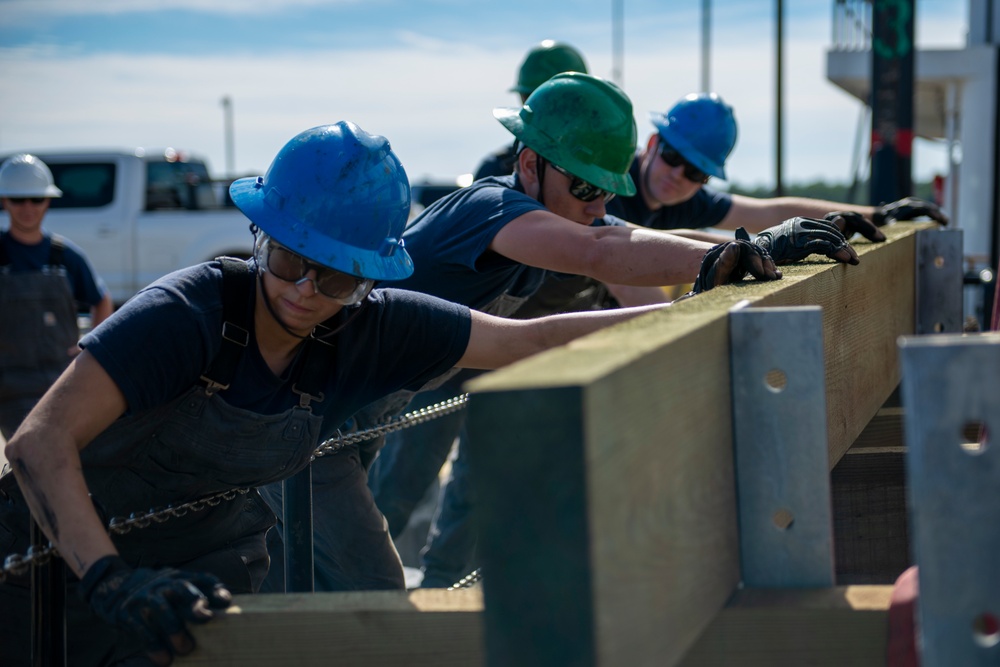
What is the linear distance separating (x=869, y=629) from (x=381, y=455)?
4.28 meters

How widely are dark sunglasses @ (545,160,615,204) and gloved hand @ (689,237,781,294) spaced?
1.57m

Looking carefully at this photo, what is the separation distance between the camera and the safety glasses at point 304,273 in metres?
2.79

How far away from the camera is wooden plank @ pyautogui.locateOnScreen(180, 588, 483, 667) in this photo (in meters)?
1.80

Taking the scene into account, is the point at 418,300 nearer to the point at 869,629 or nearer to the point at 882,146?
the point at 869,629

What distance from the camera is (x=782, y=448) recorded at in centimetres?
192

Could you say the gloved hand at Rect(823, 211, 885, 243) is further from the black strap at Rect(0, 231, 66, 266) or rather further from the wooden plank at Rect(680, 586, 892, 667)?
the black strap at Rect(0, 231, 66, 266)

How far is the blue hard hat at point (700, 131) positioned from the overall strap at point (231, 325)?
12.2 feet

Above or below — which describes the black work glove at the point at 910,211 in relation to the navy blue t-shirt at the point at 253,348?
above

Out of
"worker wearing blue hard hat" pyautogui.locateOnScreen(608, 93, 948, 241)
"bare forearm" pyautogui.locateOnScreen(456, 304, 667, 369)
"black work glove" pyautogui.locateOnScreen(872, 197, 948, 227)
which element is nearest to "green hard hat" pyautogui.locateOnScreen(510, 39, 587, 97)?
"worker wearing blue hard hat" pyautogui.locateOnScreen(608, 93, 948, 241)

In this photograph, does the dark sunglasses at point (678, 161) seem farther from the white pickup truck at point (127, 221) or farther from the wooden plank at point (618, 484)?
the white pickup truck at point (127, 221)

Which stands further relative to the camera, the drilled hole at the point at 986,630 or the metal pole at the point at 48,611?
the metal pole at the point at 48,611

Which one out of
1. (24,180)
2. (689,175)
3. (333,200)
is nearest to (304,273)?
(333,200)

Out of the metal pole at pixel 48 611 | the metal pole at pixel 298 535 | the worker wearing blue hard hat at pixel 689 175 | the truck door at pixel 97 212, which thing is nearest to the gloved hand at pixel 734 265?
the metal pole at pixel 298 535

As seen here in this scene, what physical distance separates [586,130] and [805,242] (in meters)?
1.41
